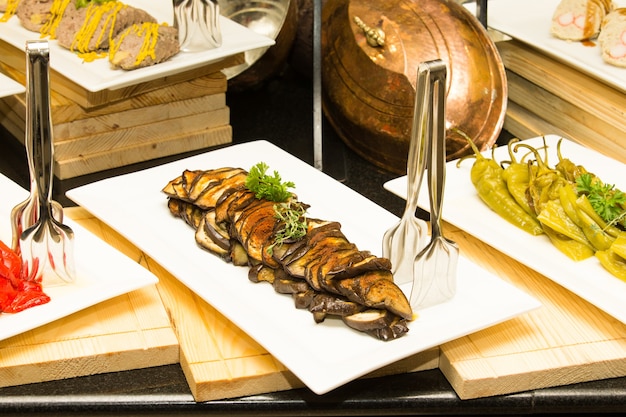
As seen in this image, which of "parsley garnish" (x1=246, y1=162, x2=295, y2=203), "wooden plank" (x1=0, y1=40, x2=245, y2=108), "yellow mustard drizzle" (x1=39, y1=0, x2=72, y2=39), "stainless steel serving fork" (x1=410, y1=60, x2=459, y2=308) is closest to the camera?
"stainless steel serving fork" (x1=410, y1=60, x2=459, y2=308)

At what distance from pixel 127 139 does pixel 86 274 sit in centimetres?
86

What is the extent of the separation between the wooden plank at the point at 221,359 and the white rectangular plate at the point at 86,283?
102 millimetres

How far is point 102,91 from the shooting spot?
2723 mm

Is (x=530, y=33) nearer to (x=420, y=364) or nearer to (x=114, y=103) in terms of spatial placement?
(x=114, y=103)

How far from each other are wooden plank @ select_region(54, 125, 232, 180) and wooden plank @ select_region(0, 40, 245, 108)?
0.15m

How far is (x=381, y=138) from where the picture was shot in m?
2.77

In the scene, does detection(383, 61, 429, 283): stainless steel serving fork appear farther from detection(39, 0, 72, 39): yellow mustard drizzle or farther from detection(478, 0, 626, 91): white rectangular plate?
detection(39, 0, 72, 39): yellow mustard drizzle

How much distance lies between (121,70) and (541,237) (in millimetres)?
1180

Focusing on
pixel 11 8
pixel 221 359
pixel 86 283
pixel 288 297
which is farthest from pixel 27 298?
pixel 11 8

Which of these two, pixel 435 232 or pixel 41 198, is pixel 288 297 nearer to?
pixel 435 232

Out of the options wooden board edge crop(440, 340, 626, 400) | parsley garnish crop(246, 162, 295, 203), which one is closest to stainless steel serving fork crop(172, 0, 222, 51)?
parsley garnish crop(246, 162, 295, 203)

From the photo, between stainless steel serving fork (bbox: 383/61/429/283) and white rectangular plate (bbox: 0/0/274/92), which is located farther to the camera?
white rectangular plate (bbox: 0/0/274/92)

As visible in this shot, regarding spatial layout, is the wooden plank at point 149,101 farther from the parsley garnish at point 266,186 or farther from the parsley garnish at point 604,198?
the parsley garnish at point 604,198

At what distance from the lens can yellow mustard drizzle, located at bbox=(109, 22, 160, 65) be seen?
8.82 ft
